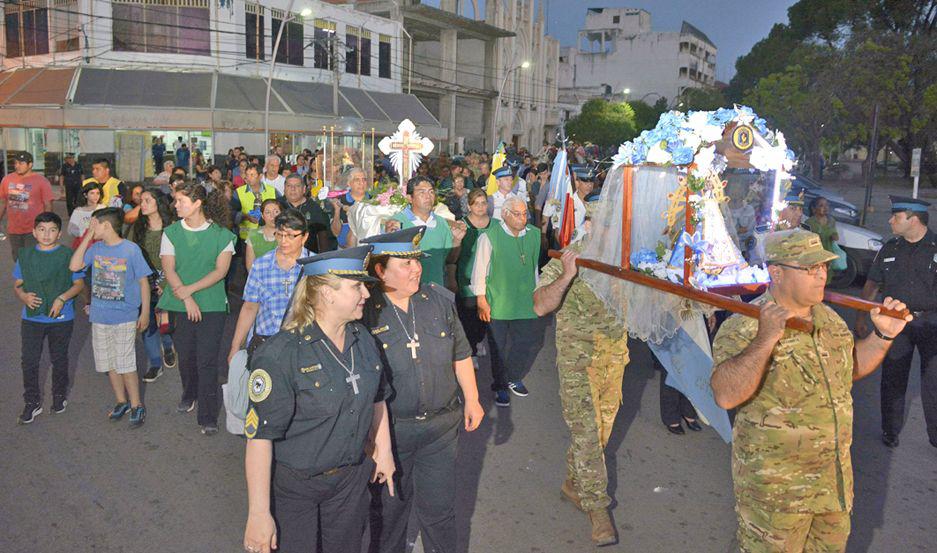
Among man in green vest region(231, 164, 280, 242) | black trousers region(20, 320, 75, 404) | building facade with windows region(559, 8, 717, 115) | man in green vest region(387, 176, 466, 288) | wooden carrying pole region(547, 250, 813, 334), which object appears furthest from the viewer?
building facade with windows region(559, 8, 717, 115)

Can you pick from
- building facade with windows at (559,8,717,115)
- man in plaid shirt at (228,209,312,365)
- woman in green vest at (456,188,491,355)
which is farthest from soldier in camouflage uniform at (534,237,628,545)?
building facade with windows at (559,8,717,115)

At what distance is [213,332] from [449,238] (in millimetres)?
2364

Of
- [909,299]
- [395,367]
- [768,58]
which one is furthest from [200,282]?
[768,58]

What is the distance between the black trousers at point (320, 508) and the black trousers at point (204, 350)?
3.28 m

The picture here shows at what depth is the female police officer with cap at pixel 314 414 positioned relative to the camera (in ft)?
9.92

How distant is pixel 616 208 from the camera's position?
16.5ft

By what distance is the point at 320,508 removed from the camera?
3.27 m

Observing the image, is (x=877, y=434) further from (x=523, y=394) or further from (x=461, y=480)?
(x=461, y=480)

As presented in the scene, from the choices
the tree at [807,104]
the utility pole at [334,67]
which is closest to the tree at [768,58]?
the tree at [807,104]

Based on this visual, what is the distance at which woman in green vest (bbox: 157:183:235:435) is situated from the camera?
20.4ft

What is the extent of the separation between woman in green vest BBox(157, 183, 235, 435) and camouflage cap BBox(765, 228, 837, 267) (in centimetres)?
447

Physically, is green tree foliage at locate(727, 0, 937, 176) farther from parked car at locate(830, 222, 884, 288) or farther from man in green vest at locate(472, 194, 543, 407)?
man in green vest at locate(472, 194, 543, 407)

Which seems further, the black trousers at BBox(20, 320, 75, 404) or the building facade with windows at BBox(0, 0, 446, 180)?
the building facade with windows at BBox(0, 0, 446, 180)

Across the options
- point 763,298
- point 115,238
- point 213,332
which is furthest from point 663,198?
point 115,238
